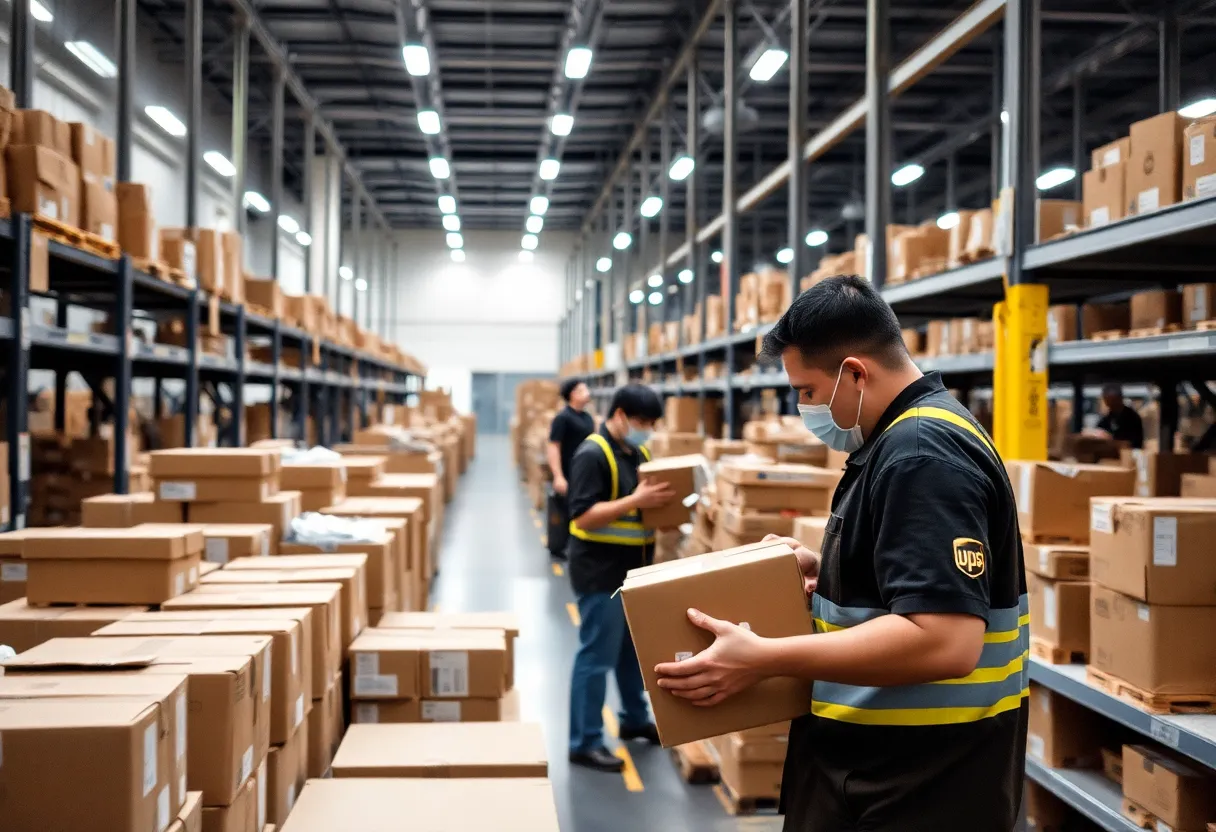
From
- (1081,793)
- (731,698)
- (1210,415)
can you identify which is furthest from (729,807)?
(1210,415)

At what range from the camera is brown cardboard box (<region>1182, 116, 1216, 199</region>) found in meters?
3.23

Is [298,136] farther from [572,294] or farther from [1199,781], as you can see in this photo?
[1199,781]

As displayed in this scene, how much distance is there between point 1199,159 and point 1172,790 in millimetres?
2080

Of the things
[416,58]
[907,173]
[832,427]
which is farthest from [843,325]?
[907,173]

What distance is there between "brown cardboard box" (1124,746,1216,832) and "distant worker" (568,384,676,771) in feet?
7.41

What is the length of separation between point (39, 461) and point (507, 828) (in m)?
5.45

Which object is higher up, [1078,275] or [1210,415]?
[1078,275]

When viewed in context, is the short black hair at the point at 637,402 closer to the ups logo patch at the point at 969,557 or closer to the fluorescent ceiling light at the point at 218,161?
the ups logo patch at the point at 969,557

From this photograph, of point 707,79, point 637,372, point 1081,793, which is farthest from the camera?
point 637,372

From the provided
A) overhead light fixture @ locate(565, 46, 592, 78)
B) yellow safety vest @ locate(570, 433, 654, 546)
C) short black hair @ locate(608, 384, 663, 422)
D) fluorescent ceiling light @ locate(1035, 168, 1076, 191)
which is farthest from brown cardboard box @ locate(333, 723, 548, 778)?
fluorescent ceiling light @ locate(1035, 168, 1076, 191)

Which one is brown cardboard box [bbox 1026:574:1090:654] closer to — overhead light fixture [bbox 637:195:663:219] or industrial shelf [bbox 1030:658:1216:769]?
industrial shelf [bbox 1030:658:1216:769]

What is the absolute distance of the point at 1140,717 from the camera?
2.88 metres

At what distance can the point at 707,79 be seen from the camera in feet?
51.8

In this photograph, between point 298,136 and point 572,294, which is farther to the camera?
point 572,294
